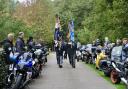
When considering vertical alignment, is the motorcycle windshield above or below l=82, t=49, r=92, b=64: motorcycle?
above

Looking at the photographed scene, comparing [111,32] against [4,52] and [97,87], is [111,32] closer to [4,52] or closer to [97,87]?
[97,87]

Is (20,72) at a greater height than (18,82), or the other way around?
(20,72)

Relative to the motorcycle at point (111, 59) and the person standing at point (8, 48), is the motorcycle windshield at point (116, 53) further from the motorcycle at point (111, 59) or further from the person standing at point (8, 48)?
the person standing at point (8, 48)

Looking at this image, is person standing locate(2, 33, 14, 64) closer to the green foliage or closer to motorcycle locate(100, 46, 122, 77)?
motorcycle locate(100, 46, 122, 77)

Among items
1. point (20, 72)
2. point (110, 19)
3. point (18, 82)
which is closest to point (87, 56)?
point (110, 19)

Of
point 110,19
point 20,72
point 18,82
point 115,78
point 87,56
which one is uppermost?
point 110,19

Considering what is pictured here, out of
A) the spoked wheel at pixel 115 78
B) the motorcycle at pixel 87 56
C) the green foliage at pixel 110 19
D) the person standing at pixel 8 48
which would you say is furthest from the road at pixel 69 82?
the motorcycle at pixel 87 56

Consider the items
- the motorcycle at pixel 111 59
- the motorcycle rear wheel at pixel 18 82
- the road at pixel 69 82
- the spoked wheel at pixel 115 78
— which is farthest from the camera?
the motorcycle at pixel 111 59

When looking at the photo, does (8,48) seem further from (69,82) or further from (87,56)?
(87,56)

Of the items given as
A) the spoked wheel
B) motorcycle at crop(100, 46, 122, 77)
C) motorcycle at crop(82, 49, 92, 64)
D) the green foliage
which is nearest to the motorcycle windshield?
motorcycle at crop(100, 46, 122, 77)

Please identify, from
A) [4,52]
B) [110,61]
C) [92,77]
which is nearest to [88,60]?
[92,77]

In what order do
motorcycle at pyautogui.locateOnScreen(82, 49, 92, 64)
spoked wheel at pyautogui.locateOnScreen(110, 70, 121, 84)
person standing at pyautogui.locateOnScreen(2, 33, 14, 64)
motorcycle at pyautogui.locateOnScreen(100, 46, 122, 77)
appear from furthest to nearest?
motorcycle at pyautogui.locateOnScreen(82, 49, 92, 64) → motorcycle at pyautogui.locateOnScreen(100, 46, 122, 77) → spoked wheel at pyautogui.locateOnScreen(110, 70, 121, 84) → person standing at pyautogui.locateOnScreen(2, 33, 14, 64)

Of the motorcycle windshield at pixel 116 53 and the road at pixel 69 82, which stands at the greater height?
the motorcycle windshield at pixel 116 53

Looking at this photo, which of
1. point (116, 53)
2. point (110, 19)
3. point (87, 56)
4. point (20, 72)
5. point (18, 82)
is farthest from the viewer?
point (87, 56)
